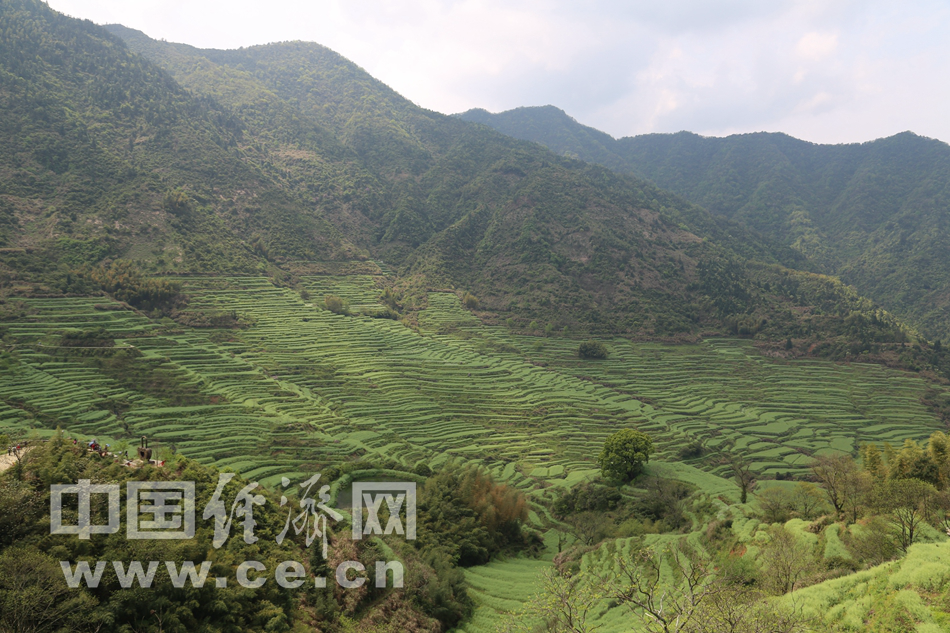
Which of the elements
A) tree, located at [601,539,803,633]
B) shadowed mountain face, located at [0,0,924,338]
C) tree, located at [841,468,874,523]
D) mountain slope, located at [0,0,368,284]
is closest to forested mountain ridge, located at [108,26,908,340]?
shadowed mountain face, located at [0,0,924,338]

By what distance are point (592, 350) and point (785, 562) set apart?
50274 millimetres

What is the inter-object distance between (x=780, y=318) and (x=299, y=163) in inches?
4531

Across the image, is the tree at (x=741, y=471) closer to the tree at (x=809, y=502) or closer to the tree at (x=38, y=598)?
the tree at (x=809, y=502)

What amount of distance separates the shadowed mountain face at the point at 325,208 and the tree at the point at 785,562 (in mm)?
56871

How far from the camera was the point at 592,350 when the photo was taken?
2530 inches

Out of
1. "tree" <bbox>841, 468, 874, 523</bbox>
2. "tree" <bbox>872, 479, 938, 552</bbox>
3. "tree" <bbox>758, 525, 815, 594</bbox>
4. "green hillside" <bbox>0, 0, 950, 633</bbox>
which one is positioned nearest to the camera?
"tree" <bbox>758, 525, 815, 594</bbox>

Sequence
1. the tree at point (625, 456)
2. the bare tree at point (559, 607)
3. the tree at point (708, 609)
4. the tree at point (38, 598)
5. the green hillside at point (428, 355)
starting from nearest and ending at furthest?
the tree at point (708, 609) < the tree at point (38, 598) < the bare tree at point (559, 607) < the green hillside at point (428, 355) < the tree at point (625, 456)

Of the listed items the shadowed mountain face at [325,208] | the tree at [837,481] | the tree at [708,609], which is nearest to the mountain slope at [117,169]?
the shadowed mountain face at [325,208]

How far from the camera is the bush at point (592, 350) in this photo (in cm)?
6425

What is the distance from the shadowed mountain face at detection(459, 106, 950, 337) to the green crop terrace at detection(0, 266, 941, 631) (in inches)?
2266

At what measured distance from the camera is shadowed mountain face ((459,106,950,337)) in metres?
97.7

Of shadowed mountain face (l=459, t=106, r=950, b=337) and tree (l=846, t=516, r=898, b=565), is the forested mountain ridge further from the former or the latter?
tree (l=846, t=516, r=898, b=565)

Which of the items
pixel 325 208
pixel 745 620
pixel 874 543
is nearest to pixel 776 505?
pixel 874 543

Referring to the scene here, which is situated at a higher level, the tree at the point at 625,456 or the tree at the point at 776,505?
the tree at the point at 776,505
